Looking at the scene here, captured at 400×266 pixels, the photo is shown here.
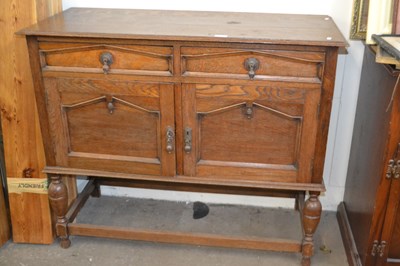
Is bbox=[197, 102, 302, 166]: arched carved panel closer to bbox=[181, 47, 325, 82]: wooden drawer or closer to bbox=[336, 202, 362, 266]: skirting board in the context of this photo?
bbox=[181, 47, 325, 82]: wooden drawer

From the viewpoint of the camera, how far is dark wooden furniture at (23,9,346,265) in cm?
175

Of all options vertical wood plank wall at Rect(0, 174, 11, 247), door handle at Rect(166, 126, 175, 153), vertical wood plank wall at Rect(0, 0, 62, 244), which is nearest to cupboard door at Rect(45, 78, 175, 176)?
door handle at Rect(166, 126, 175, 153)

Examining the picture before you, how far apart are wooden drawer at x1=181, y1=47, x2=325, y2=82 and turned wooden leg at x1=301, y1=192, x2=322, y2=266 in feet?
1.74

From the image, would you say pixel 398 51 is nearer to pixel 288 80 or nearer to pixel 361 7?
pixel 288 80

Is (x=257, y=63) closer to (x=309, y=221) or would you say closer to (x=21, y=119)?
(x=309, y=221)

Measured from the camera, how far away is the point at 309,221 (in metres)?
2.04

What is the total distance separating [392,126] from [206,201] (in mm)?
1165

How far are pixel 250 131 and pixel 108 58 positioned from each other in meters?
0.59

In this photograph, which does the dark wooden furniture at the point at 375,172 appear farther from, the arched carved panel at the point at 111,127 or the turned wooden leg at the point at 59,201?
the turned wooden leg at the point at 59,201

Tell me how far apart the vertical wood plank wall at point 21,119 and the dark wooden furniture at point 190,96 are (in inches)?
6.1

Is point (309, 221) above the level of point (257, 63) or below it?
below

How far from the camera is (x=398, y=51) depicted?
158 cm

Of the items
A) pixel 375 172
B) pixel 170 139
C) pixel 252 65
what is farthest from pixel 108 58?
pixel 375 172

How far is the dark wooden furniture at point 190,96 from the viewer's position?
5.74 ft
